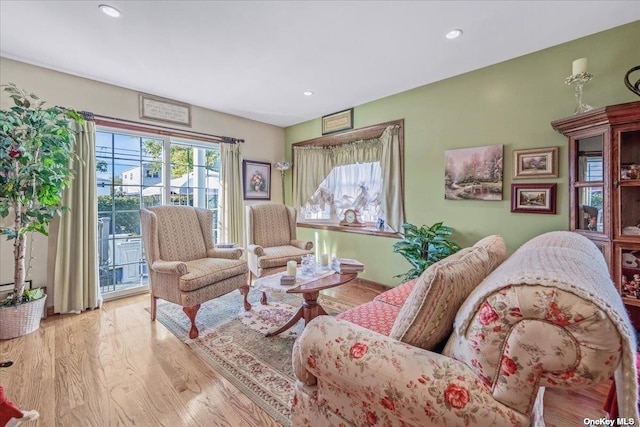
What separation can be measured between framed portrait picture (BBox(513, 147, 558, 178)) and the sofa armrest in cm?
229

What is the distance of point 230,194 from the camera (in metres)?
4.04

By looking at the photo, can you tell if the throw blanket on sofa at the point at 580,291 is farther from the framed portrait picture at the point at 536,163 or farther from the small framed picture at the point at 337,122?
the small framed picture at the point at 337,122

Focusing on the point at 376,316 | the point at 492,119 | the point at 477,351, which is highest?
the point at 492,119

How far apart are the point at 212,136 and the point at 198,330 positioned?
2637 mm

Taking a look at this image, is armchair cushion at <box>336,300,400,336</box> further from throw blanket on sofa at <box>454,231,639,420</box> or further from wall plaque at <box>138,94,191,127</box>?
wall plaque at <box>138,94,191,127</box>

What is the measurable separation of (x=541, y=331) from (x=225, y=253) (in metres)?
2.81

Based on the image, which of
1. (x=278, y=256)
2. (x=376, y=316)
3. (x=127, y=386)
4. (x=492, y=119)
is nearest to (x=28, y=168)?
(x=127, y=386)

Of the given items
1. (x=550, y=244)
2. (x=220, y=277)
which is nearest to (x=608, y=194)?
(x=550, y=244)

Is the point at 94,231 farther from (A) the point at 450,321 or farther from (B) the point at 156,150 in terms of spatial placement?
(A) the point at 450,321

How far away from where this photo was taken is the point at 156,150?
11.7ft

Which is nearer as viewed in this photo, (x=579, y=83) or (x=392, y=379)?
(x=392, y=379)

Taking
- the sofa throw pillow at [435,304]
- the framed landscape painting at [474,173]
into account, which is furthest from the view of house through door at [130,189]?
the sofa throw pillow at [435,304]

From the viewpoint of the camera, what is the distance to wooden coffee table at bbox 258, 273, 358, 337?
2.07 meters

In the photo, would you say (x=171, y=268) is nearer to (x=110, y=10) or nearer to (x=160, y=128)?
(x=110, y=10)
